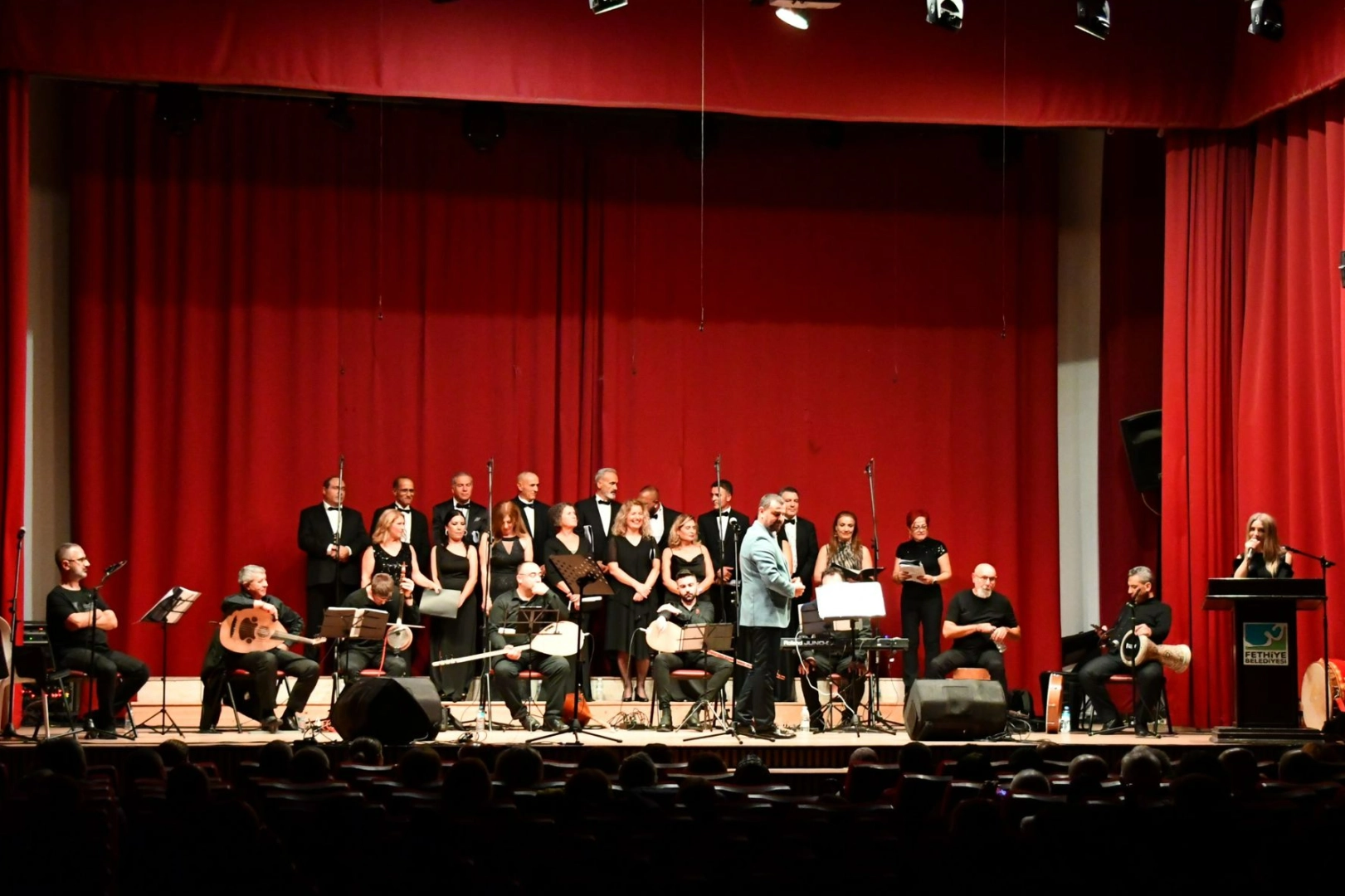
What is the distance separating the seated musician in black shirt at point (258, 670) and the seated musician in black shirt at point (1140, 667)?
4.77 m

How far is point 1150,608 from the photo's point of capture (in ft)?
34.0

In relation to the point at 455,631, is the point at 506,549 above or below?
above

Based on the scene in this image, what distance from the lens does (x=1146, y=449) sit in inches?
467

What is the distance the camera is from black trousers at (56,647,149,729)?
30.2ft

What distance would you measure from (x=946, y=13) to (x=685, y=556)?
3.88 m

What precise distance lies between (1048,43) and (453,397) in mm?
4943

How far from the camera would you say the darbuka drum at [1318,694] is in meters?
9.14

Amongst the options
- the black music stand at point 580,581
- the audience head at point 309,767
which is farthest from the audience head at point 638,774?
the black music stand at point 580,581

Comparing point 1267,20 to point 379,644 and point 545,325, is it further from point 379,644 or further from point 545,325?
point 379,644

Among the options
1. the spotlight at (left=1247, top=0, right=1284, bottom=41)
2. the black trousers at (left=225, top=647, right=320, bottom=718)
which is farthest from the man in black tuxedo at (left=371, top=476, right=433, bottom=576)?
the spotlight at (left=1247, top=0, right=1284, bottom=41)

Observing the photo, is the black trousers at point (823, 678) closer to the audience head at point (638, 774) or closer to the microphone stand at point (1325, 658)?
the microphone stand at point (1325, 658)

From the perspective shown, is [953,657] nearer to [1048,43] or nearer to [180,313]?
[1048,43]

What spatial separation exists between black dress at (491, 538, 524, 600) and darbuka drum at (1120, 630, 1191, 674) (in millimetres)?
3848

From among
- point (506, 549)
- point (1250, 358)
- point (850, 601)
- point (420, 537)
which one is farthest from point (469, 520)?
point (1250, 358)
